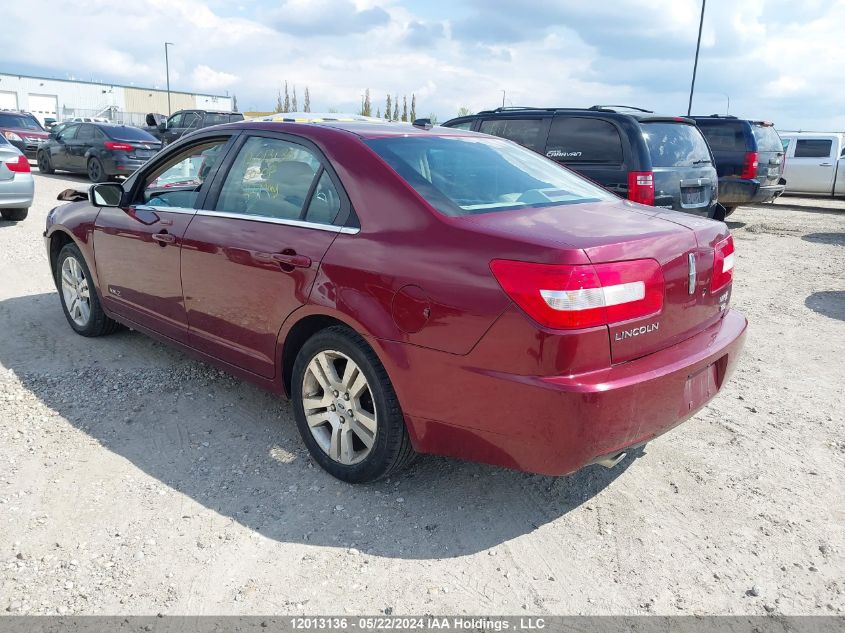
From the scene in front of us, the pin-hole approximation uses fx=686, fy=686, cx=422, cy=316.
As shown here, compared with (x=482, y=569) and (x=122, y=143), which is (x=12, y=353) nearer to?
(x=482, y=569)

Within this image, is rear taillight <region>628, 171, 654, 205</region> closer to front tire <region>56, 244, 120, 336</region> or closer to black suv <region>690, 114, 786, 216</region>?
front tire <region>56, 244, 120, 336</region>

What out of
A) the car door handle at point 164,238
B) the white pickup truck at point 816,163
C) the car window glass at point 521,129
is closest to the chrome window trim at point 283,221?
the car door handle at point 164,238

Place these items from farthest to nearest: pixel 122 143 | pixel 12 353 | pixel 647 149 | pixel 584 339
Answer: pixel 122 143
pixel 647 149
pixel 12 353
pixel 584 339

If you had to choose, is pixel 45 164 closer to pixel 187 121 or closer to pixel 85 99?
pixel 187 121

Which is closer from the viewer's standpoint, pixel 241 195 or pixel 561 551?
pixel 561 551

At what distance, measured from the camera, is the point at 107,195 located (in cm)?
448

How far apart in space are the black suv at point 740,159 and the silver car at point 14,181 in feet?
36.2

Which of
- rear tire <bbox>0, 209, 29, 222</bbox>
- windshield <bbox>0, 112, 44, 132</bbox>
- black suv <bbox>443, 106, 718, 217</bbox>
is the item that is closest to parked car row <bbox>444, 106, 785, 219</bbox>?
black suv <bbox>443, 106, 718, 217</bbox>

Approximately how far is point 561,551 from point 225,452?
178cm

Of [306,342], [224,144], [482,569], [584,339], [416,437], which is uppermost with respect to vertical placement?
[224,144]

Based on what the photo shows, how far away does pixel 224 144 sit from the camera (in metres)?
3.87

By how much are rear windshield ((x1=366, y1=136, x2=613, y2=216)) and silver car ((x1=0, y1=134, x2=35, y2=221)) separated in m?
8.71

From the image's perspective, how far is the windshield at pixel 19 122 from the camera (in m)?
21.5

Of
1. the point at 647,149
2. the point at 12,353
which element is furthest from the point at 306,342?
the point at 647,149
